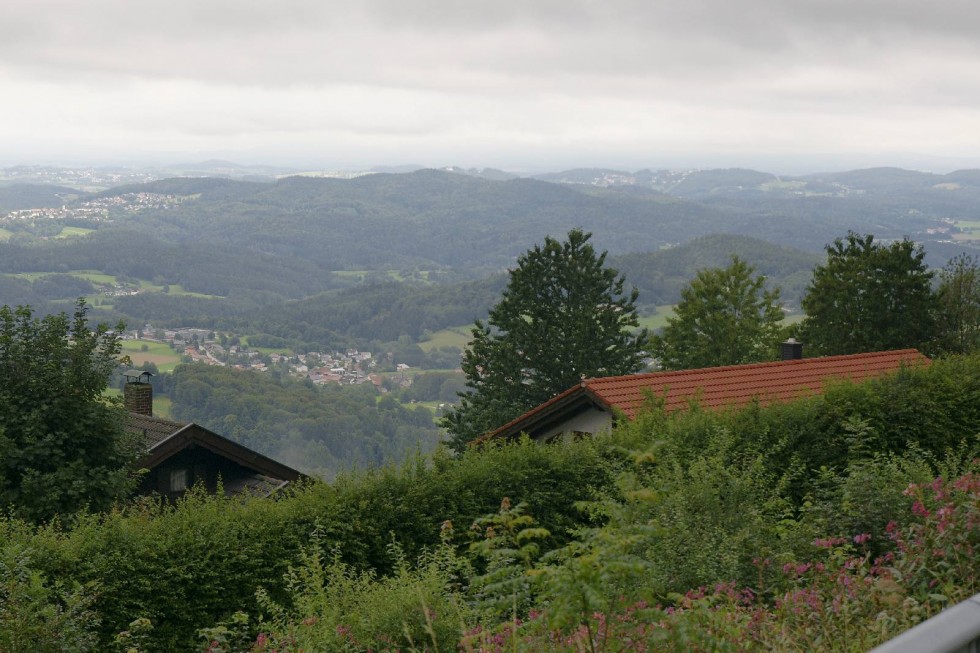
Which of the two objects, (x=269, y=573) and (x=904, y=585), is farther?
(x=269, y=573)

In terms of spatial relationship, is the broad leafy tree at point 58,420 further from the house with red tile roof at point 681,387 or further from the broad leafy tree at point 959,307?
the broad leafy tree at point 959,307

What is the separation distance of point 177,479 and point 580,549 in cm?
2155

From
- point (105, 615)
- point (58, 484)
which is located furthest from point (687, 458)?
point (58, 484)

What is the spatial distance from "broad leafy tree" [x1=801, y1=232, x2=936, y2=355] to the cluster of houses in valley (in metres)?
95.7

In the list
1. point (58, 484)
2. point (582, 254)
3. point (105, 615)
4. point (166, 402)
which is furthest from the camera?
point (166, 402)

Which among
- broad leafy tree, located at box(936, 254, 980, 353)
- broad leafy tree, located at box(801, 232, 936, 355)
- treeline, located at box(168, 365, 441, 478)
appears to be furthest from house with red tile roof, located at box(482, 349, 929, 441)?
treeline, located at box(168, 365, 441, 478)

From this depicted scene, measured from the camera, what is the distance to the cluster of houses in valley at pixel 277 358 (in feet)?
450

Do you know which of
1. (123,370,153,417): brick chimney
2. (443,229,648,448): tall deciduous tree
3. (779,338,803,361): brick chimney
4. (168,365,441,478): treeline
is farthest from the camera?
(168,365,441,478): treeline

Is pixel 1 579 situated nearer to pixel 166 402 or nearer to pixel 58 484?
pixel 58 484

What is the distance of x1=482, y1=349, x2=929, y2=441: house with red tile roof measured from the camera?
20375 mm

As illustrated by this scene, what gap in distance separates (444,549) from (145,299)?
7509 inches

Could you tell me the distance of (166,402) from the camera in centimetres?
9181

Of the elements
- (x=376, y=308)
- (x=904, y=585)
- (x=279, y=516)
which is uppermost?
(x=904, y=585)

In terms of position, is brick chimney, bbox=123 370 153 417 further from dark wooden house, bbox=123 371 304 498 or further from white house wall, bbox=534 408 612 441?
white house wall, bbox=534 408 612 441
